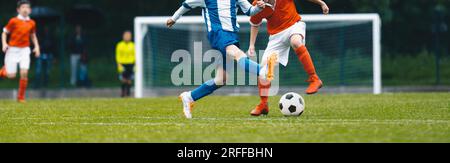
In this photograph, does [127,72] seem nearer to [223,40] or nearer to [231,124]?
[223,40]

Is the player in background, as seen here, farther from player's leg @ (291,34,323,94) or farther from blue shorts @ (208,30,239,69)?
player's leg @ (291,34,323,94)

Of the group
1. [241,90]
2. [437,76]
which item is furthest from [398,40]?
[241,90]

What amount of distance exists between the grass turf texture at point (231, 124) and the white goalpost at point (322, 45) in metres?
8.72

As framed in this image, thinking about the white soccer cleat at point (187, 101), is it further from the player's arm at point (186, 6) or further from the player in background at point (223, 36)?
the player's arm at point (186, 6)

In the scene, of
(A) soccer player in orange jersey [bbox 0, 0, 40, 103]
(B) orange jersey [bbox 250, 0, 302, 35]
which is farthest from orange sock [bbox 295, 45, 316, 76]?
(A) soccer player in orange jersey [bbox 0, 0, 40, 103]

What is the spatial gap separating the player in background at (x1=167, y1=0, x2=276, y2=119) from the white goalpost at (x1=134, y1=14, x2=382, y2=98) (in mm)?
11631

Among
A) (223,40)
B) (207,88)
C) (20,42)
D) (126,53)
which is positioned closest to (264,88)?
(207,88)

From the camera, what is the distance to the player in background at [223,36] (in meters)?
11.4

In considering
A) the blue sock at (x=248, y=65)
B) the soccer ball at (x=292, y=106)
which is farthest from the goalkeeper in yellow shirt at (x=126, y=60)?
the blue sock at (x=248, y=65)

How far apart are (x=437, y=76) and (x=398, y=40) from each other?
2647mm

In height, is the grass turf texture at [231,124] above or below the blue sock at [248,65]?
below

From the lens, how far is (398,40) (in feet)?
102

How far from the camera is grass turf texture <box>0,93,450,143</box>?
8953 mm
